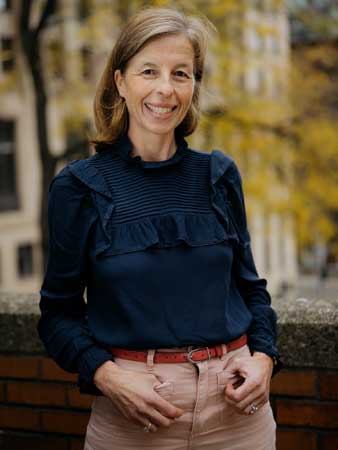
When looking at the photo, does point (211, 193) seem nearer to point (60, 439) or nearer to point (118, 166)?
point (118, 166)

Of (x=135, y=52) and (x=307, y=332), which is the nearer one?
(x=135, y=52)

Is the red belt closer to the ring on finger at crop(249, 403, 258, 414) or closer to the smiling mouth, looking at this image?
the ring on finger at crop(249, 403, 258, 414)

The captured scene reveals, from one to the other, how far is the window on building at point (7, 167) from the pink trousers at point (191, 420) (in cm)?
2686

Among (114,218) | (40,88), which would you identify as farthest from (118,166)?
(40,88)

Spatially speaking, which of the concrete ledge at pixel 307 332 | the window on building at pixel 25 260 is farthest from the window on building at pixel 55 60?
the concrete ledge at pixel 307 332

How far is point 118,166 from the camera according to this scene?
255 cm

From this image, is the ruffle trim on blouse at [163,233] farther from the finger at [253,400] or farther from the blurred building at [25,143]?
the blurred building at [25,143]

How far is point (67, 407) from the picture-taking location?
137 inches

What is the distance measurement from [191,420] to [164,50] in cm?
108

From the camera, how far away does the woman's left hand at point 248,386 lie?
240 cm

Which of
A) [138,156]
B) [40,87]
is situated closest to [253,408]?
[138,156]

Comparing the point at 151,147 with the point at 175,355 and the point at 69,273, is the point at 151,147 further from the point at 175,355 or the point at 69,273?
the point at 175,355

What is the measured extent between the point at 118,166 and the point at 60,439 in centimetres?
148

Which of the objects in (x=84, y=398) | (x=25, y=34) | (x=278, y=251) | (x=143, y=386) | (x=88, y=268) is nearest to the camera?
(x=143, y=386)
